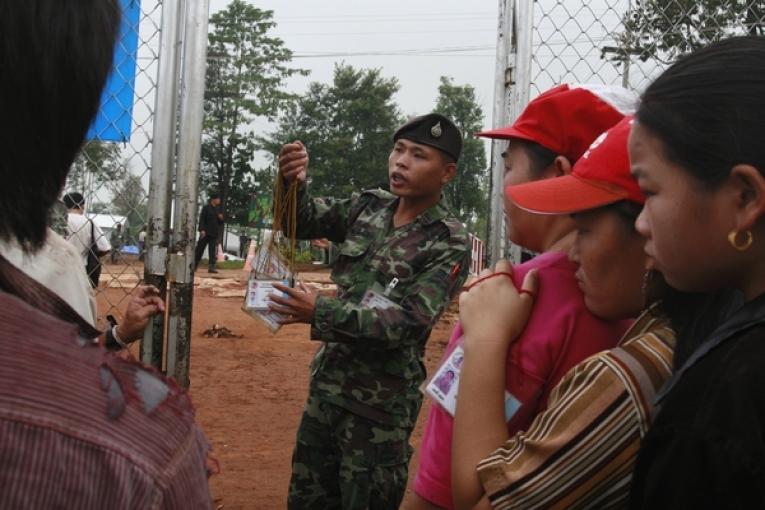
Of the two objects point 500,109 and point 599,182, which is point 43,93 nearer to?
point 599,182

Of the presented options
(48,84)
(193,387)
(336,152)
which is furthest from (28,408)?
(336,152)

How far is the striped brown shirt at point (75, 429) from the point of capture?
62cm

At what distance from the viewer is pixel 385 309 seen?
2.75m

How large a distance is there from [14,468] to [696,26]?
282cm

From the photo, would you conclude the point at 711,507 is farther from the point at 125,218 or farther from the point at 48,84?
the point at 125,218

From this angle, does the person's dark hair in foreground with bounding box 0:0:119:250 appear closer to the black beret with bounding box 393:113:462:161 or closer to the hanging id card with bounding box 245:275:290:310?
the hanging id card with bounding box 245:275:290:310

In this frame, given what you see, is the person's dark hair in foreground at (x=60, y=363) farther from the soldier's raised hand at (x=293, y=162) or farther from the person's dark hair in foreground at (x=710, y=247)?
the soldier's raised hand at (x=293, y=162)

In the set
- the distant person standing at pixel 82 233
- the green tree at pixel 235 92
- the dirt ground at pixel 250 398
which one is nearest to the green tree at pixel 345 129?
the green tree at pixel 235 92

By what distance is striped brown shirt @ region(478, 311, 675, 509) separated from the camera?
112 centimetres

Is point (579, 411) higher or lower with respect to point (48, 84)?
lower

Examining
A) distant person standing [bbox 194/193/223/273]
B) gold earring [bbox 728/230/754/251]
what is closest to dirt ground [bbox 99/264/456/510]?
gold earring [bbox 728/230/754/251]

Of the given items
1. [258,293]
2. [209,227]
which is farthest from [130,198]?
[209,227]

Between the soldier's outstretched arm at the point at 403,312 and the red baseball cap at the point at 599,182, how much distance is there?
136 cm

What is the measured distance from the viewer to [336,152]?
141 feet
